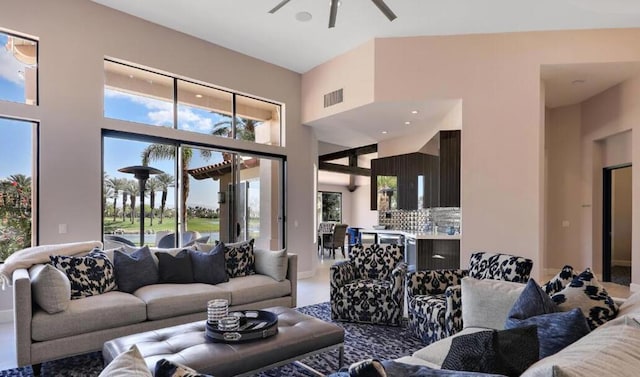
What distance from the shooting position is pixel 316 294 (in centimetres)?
571

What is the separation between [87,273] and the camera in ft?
11.3

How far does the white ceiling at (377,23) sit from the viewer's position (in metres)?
4.82

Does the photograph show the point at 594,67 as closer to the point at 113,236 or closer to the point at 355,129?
the point at 355,129

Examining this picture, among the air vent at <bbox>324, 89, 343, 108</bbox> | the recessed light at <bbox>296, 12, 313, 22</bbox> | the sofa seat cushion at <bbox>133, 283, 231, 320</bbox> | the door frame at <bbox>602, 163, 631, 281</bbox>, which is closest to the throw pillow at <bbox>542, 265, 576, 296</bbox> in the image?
the sofa seat cushion at <bbox>133, 283, 231, 320</bbox>

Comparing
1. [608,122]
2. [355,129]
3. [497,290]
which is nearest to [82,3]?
[355,129]

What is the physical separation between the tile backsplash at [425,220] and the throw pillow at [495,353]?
505 centimetres

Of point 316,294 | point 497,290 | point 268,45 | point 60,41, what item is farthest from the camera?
point 268,45

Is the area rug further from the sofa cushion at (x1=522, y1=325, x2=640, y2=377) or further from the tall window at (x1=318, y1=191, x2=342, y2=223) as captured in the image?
the tall window at (x1=318, y1=191, x2=342, y2=223)

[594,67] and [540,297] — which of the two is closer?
[540,297]

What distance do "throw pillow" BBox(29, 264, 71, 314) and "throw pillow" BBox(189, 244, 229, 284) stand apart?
1289mm

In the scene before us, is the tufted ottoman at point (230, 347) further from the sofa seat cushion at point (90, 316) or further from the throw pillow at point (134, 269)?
the throw pillow at point (134, 269)

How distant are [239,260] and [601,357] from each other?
385 centimetres

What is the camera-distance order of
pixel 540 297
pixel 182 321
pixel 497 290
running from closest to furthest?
pixel 540 297 < pixel 497 290 < pixel 182 321

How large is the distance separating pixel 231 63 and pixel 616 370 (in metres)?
6.33
